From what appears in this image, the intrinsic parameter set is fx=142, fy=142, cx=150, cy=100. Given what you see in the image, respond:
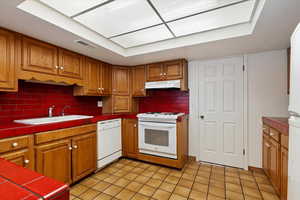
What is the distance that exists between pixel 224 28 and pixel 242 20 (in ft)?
0.72

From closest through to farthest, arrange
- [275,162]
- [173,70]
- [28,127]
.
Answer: [28,127]
[275,162]
[173,70]

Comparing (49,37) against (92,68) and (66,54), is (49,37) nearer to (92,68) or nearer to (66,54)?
(66,54)

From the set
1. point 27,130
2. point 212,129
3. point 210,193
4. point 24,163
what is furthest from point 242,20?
point 24,163

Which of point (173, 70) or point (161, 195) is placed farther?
point (173, 70)

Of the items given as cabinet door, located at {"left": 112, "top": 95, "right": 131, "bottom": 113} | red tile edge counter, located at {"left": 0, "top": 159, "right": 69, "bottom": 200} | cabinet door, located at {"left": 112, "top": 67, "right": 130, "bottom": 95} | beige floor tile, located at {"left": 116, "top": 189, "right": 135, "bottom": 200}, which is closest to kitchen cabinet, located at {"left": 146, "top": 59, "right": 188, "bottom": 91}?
cabinet door, located at {"left": 112, "top": 67, "right": 130, "bottom": 95}

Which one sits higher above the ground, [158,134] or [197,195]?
[158,134]

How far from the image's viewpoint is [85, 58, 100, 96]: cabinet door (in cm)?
258

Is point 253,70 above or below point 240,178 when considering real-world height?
above

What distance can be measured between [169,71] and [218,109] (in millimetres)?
1187

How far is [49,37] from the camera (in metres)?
1.80

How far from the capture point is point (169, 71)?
9.29ft

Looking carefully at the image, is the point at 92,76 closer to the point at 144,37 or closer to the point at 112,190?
the point at 144,37

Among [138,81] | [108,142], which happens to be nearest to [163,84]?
[138,81]

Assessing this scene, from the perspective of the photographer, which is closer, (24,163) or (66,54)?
(24,163)
